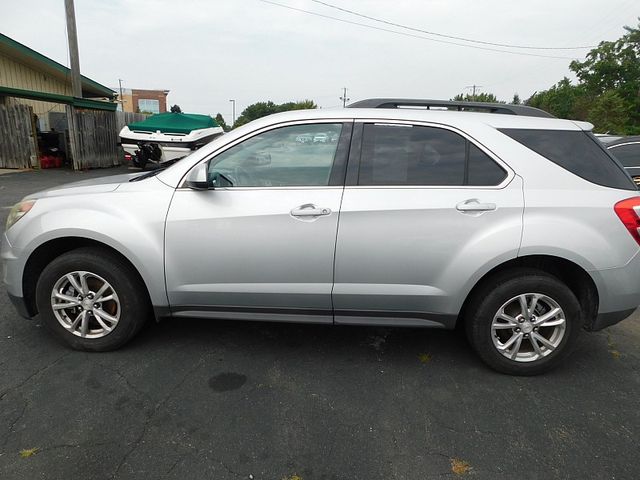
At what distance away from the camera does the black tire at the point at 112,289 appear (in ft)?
9.80

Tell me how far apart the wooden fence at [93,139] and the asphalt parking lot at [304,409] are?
40.7 feet

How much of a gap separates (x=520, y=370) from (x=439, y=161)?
152 centimetres

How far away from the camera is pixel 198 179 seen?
2.80 meters

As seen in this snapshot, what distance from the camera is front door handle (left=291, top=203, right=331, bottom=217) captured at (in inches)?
110

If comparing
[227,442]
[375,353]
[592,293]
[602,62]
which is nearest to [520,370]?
[592,293]

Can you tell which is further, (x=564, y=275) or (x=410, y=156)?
(x=564, y=275)

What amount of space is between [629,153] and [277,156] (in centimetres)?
726

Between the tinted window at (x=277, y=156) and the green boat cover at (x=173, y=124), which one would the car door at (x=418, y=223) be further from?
the green boat cover at (x=173, y=124)

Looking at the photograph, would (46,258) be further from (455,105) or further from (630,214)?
(630,214)

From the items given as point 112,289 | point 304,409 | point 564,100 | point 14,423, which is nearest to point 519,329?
point 304,409

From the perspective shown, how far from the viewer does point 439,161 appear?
9.48 ft

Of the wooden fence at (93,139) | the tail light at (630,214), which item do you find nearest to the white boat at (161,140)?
the wooden fence at (93,139)

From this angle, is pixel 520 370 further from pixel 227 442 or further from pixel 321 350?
pixel 227 442

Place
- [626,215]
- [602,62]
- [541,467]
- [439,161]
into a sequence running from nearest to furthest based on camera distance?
[541,467] → [626,215] → [439,161] → [602,62]
